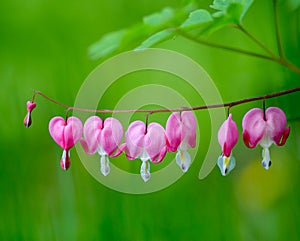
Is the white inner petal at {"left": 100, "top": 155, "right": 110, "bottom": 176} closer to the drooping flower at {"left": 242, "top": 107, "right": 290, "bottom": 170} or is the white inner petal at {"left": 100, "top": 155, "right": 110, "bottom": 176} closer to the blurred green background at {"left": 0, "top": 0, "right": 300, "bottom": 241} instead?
the drooping flower at {"left": 242, "top": 107, "right": 290, "bottom": 170}

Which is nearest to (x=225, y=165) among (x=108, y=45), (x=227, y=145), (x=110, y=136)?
(x=227, y=145)

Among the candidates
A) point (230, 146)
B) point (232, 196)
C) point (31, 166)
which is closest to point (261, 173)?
point (232, 196)

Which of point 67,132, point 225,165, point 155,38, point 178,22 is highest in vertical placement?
point 178,22

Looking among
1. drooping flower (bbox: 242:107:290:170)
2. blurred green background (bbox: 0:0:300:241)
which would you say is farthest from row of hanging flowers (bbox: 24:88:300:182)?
blurred green background (bbox: 0:0:300:241)

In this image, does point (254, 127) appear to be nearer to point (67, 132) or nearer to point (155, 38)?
point (155, 38)

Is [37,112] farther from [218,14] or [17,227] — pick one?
[218,14]

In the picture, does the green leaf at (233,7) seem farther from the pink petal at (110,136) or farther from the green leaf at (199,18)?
the pink petal at (110,136)

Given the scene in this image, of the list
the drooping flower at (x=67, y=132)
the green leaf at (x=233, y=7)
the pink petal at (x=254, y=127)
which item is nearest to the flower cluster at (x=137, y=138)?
the drooping flower at (x=67, y=132)
